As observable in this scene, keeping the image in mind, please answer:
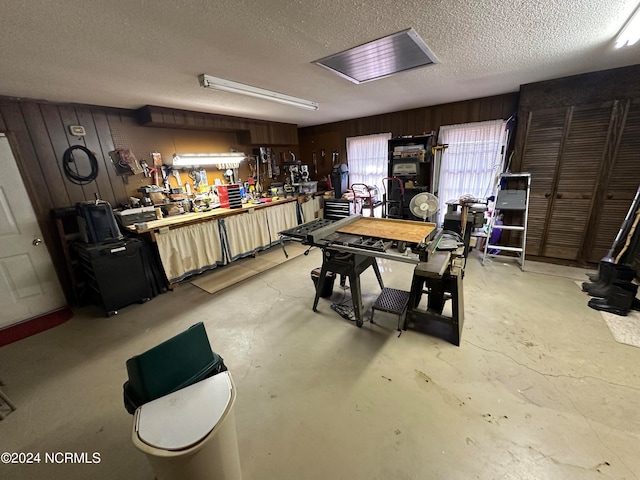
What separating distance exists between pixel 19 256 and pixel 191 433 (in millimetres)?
3418

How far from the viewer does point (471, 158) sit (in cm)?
419

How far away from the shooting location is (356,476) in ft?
4.25

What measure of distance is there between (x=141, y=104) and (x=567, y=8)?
166 inches

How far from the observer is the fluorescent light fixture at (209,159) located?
3771 millimetres

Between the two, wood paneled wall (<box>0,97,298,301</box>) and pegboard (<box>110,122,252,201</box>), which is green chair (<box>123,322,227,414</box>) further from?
pegboard (<box>110,122,252,201</box>)

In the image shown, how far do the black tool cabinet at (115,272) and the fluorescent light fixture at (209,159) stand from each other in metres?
1.46

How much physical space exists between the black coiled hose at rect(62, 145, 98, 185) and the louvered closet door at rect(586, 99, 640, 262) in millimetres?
6500

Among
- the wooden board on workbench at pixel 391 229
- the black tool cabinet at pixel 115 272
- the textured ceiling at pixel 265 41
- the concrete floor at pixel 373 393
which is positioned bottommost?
the concrete floor at pixel 373 393

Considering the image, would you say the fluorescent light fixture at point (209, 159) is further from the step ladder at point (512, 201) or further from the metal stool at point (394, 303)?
the step ladder at point (512, 201)

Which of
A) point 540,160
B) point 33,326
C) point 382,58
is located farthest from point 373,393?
point 540,160

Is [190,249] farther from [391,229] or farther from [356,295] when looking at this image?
[391,229]

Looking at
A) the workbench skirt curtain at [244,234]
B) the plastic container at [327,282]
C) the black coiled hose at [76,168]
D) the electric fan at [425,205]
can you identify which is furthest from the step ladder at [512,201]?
the black coiled hose at [76,168]

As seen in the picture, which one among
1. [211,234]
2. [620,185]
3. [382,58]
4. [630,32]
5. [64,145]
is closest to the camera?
[630,32]

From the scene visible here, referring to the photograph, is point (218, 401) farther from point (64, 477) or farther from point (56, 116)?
point (56, 116)
